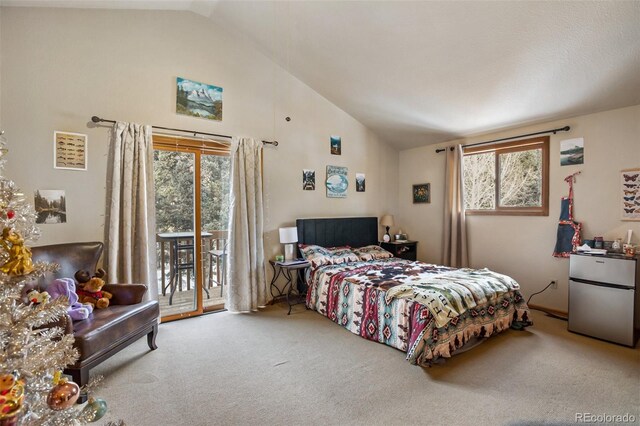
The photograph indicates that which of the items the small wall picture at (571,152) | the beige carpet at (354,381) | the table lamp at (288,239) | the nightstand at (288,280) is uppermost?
the small wall picture at (571,152)

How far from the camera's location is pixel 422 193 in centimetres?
532

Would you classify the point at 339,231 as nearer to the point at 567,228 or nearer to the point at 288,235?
the point at 288,235

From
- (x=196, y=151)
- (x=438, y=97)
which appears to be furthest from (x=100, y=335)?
(x=438, y=97)

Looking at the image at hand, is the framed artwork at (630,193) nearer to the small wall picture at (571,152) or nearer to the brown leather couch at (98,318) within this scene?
the small wall picture at (571,152)

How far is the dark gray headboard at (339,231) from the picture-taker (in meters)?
4.50

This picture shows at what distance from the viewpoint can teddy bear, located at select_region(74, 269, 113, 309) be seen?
269 centimetres

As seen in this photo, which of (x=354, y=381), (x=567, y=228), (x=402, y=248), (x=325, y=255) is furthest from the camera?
(x=402, y=248)

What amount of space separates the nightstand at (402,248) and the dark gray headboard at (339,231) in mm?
243

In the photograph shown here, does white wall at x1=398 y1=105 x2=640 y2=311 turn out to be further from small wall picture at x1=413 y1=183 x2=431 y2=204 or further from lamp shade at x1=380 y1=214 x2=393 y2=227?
lamp shade at x1=380 y1=214 x2=393 y2=227

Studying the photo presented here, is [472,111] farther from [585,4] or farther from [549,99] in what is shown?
[585,4]

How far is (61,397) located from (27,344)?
0.25 metres

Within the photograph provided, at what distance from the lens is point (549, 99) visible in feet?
11.3

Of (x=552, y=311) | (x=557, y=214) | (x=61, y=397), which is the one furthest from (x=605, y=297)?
(x=61, y=397)

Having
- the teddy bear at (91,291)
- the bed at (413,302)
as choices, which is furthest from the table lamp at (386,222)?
the teddy bear at (91,291)
